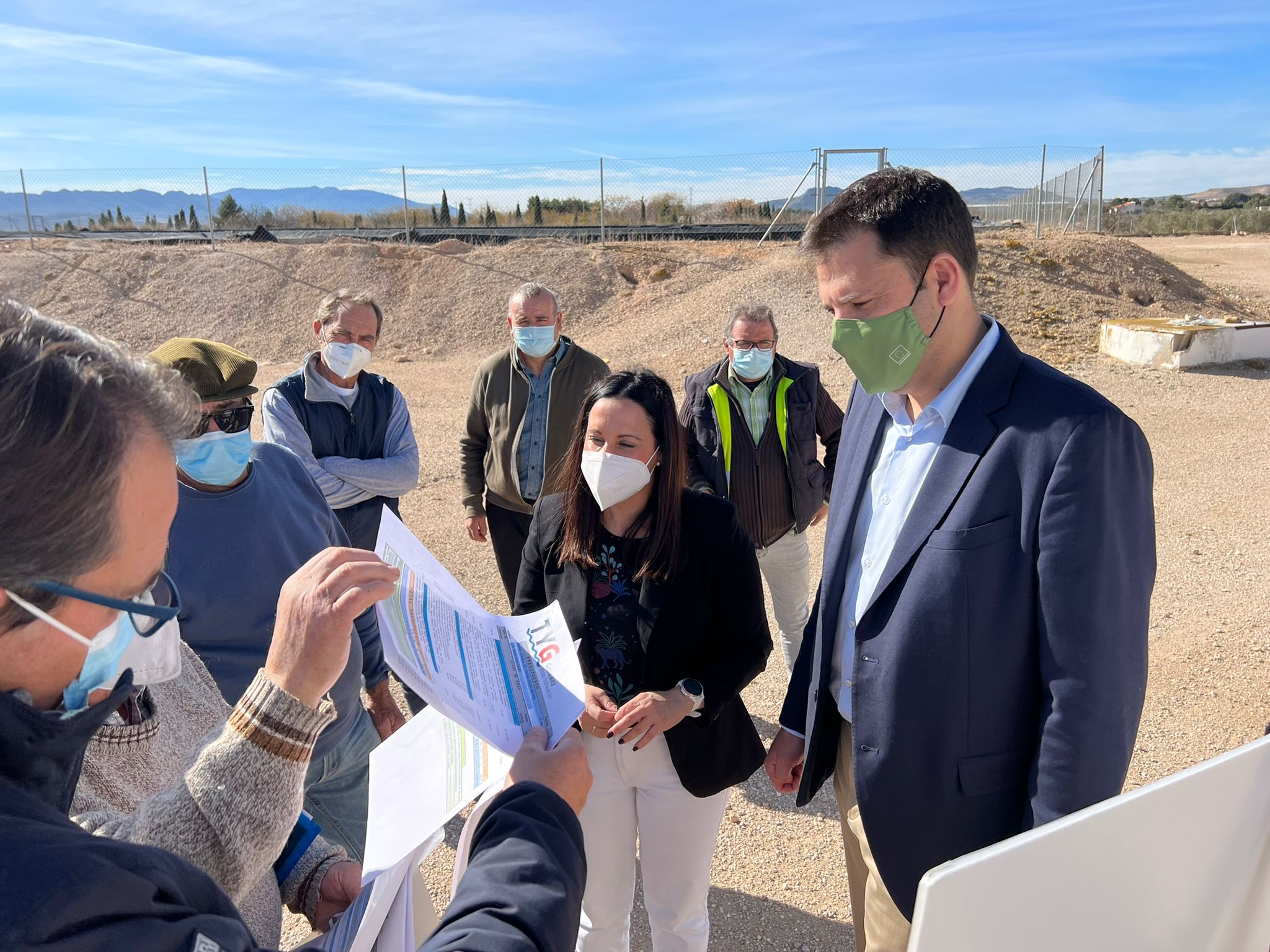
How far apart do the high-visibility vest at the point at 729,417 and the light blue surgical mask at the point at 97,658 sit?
363 cm

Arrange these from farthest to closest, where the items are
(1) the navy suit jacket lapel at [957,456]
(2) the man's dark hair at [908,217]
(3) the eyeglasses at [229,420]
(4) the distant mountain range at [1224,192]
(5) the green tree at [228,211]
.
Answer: (4) the distant mountain range at [1224,192] → (5) the green tree at [228,211] → (3) the eyeglasses at [229,420] → (2) the man's dark hair at [908,217] → (1) the navy suit jacket lapel at [957,456]

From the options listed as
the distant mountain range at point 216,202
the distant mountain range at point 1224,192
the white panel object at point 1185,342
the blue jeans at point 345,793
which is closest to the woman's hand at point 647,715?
the blue jeans at point 345,793

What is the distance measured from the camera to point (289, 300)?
73.6 feet

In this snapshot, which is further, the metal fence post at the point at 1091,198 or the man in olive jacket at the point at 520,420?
the metal fence post at the point at 1091,198

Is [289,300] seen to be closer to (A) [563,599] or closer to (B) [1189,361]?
(B) [1189,361]

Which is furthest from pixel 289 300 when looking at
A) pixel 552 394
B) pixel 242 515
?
pixel 242 515

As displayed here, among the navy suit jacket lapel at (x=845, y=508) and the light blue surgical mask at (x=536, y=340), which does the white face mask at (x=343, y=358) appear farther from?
the navy suit jacket lapel at (x=845, y=508)

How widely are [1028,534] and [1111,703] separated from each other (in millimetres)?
388

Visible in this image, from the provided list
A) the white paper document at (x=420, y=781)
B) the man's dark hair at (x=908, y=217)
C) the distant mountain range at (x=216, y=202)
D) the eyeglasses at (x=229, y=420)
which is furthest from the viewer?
the distant mountain range at (x=216, y=202)

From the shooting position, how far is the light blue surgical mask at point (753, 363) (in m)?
4.70

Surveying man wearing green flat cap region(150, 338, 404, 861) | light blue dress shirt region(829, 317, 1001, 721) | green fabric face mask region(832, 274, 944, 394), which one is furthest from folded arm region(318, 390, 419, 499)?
green fabric face mask region(832, 274, 944, 394)

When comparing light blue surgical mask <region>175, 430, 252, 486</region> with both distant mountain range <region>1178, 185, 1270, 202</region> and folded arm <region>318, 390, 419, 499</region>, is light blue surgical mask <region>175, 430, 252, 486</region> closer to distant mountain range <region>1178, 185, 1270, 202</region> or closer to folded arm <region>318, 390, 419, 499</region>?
folded arm <region>318, 390, 419, 499</region>

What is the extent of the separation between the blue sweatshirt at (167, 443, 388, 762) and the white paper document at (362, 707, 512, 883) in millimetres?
759

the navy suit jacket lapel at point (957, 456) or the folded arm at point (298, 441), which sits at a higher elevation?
the navy suit jacket lapel at point (957, 456)
